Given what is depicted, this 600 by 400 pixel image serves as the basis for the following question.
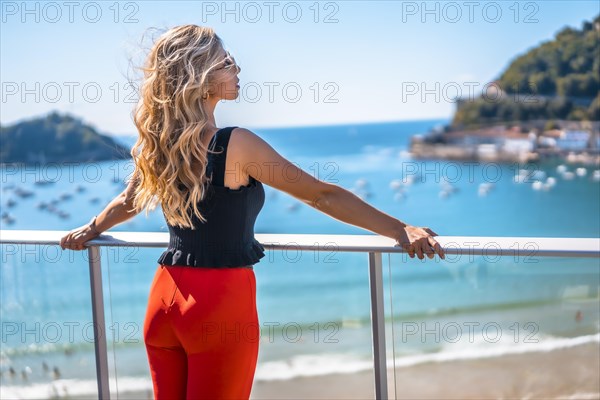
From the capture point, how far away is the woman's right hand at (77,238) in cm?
246

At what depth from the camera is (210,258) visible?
183 centimetres

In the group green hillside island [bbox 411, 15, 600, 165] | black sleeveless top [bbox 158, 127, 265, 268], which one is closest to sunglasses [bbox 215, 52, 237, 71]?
Result: black sleeveless top [bbox 158, 127, 265, 268]

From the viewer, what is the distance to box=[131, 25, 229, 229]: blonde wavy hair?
1.79 metres

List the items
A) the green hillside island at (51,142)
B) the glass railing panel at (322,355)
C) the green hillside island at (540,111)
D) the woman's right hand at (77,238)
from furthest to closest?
1. the green hillside island at (540,111)
2. the green hillside island at (51,142)
3. the woman's right hand at (77,238)
4. the glass railing panel at (322,355)

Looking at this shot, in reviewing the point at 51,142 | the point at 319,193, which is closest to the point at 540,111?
the point at 51,142

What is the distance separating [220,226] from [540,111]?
25.2 meters

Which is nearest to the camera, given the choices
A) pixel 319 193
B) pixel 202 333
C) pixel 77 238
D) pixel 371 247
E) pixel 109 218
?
pixel 202 333

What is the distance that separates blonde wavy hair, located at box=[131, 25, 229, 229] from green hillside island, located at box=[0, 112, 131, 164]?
23447mm

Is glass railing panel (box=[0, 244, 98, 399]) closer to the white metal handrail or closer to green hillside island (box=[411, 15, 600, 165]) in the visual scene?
the white metal handrail

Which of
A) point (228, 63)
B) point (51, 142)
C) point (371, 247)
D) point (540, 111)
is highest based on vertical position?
point (540, 111)

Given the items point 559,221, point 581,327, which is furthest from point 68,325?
point 559,221

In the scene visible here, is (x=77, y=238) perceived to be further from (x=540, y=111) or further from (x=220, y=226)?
(x=540, y=111)

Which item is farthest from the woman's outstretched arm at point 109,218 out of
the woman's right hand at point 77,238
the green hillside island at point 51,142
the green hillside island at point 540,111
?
the green hillside island at point 540,111

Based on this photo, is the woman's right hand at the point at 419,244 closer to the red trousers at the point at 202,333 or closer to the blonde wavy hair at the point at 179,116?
the red trousers at the point at 202,333
